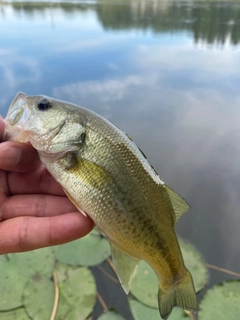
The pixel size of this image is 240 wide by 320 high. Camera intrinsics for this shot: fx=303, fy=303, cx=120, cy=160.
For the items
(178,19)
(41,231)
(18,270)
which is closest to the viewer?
(41,231)

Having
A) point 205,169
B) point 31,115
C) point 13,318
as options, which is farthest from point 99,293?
point 205,169

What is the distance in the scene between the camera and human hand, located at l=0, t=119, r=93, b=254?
1512 millimetres

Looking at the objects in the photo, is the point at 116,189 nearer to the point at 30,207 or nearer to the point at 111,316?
the point at 30,207

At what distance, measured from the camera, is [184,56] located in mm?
8281

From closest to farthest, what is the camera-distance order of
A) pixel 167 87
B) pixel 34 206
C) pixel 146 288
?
1. pixel 34 206
2. pixel 146 288
3. pixel 167 87

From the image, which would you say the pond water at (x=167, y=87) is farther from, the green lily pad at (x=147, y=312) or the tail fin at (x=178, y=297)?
the tail fin at (x=178, y=297)

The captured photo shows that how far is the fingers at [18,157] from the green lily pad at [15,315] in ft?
3.97

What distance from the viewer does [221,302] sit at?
2357mm

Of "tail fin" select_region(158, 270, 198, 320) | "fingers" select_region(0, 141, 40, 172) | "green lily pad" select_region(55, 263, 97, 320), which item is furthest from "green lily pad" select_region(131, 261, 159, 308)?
"fingers" select_region(0, 141, 40, 172)

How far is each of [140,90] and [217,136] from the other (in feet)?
7.14

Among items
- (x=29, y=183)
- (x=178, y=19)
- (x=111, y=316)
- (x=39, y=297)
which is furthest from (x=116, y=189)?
(x=178, y=19)

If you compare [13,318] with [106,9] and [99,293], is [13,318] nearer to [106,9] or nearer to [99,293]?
[99,293]

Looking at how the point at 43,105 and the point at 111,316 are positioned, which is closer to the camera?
the point at 43,105

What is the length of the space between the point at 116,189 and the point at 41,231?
16.9 inches
